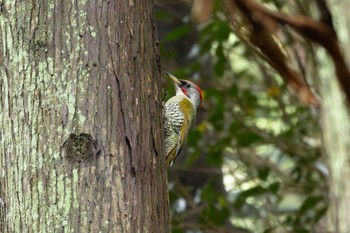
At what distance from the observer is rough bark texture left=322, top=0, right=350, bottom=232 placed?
63.6 inches

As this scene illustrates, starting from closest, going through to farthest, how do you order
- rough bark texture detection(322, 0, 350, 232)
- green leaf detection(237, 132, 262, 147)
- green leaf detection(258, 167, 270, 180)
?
rough bark texture detection(322, 0, 350, 232) < green leaf detection(237, 132, 262, 147) < green leaf detection(258, 167, 270, 180)

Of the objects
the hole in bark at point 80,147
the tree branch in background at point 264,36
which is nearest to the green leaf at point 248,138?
the hole in bark at point 80,147

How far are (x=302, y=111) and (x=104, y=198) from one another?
3.69 m

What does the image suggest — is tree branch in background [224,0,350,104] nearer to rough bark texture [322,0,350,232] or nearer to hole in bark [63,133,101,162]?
rough bark texture [322,0,350,232]

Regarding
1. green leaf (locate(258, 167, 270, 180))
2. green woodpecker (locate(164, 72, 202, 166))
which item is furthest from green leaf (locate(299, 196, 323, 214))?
green woodpecker (locate(164, 72, 202, 166))

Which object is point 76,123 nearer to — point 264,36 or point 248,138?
point 264,36

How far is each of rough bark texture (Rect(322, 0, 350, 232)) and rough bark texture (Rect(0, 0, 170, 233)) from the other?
0.51 metres

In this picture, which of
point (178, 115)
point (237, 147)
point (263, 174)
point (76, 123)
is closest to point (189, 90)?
point (178, 115)

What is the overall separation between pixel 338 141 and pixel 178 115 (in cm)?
250

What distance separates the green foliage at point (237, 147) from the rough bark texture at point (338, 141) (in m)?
2.80

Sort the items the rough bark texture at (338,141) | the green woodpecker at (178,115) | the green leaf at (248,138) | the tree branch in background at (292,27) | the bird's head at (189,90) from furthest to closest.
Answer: the green leaf at (248,138) → the bird's head at (189,90) → the green woodpecker at (178,115) → the rough bark texture at (338,141) → the tree branch in background at (292,27)

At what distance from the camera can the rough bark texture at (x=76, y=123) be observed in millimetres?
1923

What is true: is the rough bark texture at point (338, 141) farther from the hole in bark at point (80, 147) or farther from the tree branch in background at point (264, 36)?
the hole in bark at point (80, 147)

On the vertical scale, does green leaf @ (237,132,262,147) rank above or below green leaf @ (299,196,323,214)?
above
